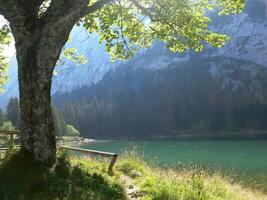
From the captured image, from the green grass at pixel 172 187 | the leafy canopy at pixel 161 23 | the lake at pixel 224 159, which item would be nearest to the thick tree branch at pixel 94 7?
the leafy canopy at pixel 161 23

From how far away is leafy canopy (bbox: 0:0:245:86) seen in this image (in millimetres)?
15172

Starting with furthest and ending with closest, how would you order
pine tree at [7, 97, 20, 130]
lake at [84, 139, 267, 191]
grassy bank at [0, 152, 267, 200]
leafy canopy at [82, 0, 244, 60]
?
1. pine tree at [7, 97, 20, 130]
2. lake at [84, 139, 267, 191]
3. leafy canopy at [82, 0, 244, 60]
4. grassy bank at [0, 152, 267, 200]

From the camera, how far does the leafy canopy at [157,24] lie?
15172 millimetres

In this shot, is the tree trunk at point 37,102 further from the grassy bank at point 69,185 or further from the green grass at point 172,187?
the green grass at point 172,187

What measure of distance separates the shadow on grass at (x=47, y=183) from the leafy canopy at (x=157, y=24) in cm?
601

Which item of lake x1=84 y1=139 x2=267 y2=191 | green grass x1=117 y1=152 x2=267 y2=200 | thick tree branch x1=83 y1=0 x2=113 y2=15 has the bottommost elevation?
lake x1=84 y1=139 x2=267 y2=191

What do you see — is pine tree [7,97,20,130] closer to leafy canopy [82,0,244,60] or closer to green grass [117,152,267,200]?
green grass [117,152,267,200]

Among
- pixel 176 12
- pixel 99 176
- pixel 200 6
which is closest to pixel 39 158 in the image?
pixel 99 176

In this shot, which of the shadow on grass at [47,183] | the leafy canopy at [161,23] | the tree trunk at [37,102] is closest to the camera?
the shadow on grass at [47,183]

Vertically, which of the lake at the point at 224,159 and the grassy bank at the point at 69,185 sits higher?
the grassy bank at the point at 69,185

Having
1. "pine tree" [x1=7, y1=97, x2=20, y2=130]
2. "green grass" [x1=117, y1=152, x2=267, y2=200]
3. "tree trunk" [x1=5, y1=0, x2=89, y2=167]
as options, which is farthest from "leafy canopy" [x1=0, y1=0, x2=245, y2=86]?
"pine tree" [x1=7, y1=97, x2=20, y2=130]

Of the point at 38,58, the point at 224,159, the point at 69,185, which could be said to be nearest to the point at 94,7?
the point at 38,58

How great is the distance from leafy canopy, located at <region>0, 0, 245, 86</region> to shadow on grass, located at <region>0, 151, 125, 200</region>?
19.7 feet

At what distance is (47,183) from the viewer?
34.5 ft
